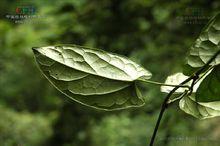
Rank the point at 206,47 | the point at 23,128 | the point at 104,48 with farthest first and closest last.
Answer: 1. the point at 23,128
2. the point at 104,48
3. the point at 206,47

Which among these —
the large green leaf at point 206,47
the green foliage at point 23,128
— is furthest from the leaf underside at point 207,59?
the green foliage at point 23,128

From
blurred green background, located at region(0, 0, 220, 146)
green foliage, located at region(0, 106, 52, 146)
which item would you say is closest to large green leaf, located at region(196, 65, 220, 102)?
blurred green background, located at region(0, 0, 220, 146)

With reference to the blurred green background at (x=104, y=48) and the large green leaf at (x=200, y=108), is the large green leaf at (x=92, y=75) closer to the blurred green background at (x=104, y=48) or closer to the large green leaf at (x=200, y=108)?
the large green leaf at (x=200, y=108)

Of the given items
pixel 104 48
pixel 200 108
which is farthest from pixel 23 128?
pixel 200 108

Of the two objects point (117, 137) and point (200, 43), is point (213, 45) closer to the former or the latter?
point (200, 43)

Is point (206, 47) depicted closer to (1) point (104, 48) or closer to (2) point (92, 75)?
(2) point (92, 75)

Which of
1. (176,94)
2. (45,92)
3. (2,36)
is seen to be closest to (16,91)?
(45,92)
